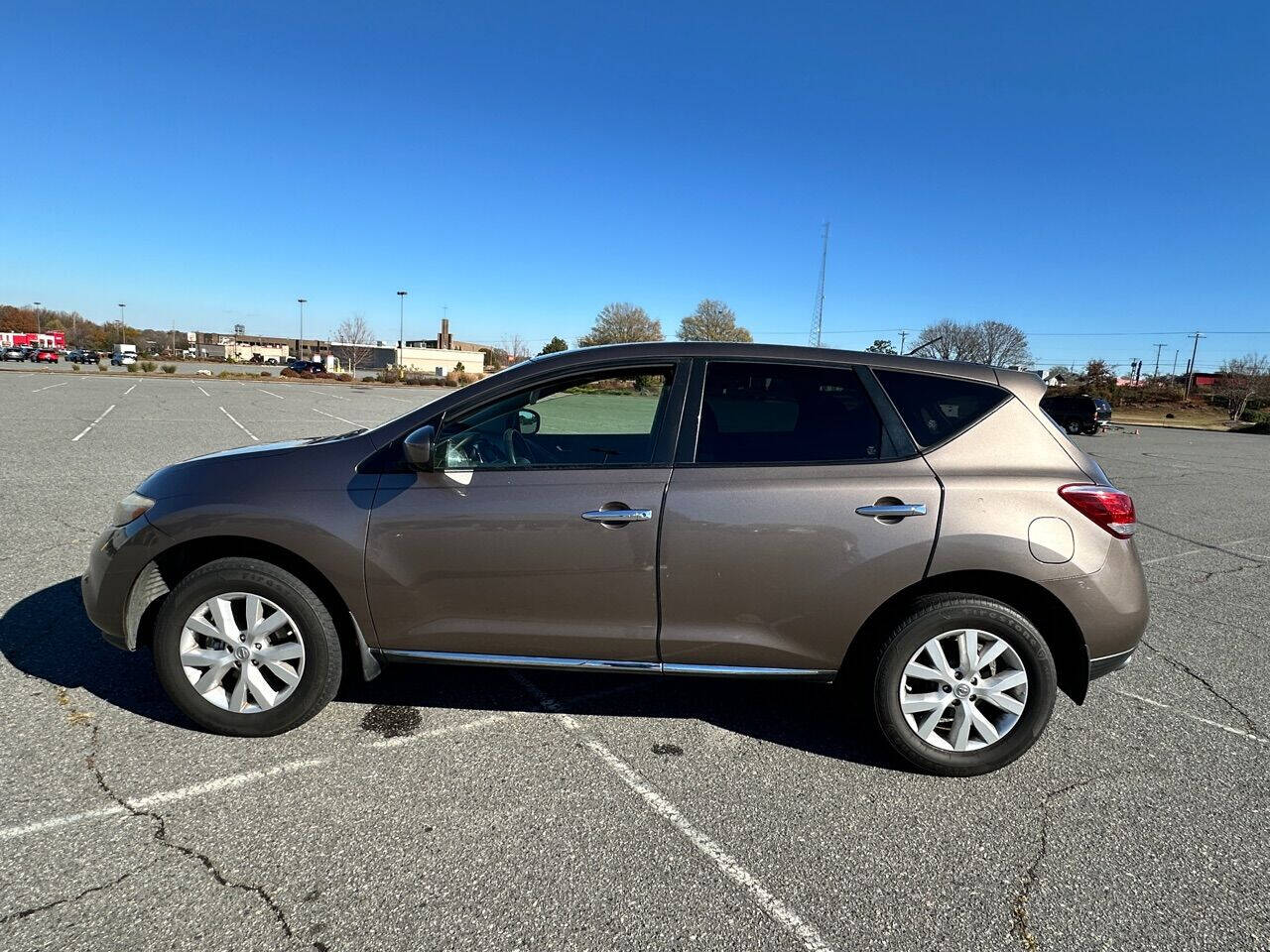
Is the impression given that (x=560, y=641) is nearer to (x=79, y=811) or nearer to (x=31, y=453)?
(x=79, y=811)

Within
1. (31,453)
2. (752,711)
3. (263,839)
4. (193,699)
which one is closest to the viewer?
(263,839)

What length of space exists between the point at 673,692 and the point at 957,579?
1.55 m

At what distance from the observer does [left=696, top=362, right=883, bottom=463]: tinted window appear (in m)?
3.01

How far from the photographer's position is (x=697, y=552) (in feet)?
9.50

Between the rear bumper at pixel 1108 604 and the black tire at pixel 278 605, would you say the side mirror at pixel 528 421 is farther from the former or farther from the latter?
the rear bumper at pixel 1108 604

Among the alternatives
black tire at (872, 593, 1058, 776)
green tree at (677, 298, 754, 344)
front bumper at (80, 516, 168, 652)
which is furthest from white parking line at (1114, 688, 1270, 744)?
green tree at (677, 298, 754, 344)

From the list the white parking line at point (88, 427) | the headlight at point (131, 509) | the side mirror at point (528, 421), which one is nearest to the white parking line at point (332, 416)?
the white parking line at point (88, 427)

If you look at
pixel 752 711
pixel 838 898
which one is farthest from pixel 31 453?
pixel 838 898

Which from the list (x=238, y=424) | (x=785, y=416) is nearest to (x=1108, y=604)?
(x=785, y=416)

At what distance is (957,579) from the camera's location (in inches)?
117

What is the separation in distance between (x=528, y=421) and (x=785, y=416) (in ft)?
3.94

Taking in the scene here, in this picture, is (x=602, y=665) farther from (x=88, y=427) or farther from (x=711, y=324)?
(x=711, y=324)

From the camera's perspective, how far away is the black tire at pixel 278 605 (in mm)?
2994

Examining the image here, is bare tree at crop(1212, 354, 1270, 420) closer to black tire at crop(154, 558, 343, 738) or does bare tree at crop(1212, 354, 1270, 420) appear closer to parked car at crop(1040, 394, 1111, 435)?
parked car at crop(1040, 394, 1111, 435)
